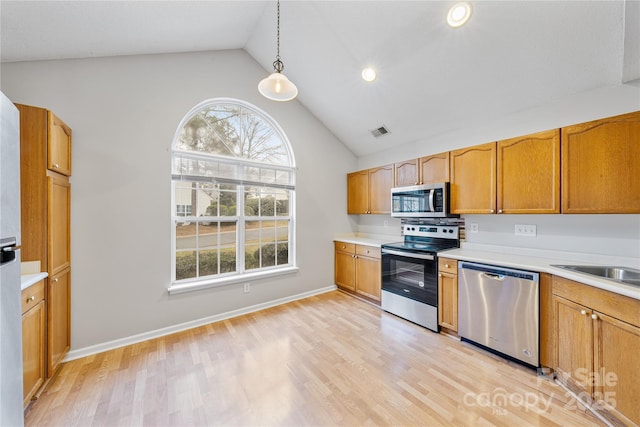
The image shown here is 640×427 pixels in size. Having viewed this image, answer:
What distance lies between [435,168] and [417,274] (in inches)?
52.5

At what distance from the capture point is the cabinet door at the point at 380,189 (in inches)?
143

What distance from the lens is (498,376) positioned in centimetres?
199

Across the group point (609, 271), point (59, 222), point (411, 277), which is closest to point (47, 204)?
point (59, 222)

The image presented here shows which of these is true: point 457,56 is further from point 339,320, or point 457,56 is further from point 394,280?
point 339,320

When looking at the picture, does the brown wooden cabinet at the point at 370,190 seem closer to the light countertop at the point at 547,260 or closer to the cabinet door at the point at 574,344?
the light countertop at the point at 547,260

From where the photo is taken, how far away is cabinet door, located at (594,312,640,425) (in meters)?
1.43

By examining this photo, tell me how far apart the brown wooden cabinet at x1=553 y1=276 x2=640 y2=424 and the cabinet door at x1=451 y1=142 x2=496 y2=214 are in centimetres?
96

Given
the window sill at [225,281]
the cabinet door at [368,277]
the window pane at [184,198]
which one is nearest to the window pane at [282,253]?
the window sill at [225,281]

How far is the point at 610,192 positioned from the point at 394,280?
209 centimetres

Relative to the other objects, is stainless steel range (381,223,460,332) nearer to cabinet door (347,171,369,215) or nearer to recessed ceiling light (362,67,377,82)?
cabinet door (347,171,369,215)

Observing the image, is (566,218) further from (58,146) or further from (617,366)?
(58,146)

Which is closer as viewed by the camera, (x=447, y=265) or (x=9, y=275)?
(x=9, y=275)

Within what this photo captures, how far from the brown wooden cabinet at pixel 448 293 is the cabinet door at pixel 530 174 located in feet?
2.52

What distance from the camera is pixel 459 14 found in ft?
6.60
